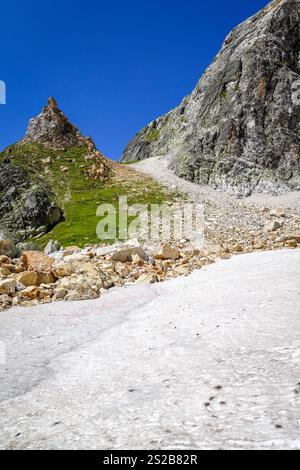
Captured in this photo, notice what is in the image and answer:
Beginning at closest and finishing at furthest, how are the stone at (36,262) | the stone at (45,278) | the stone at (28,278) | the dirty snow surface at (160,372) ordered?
the dirty snow surface at (160,372)
the stone at (28,278)
the stone at (45,278)
the stone at (36,262)

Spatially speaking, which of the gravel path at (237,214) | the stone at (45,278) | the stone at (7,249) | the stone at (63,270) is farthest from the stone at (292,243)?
the stone at (7,249)

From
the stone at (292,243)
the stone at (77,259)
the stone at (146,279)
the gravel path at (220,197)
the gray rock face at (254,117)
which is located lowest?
the stone at (146,279)

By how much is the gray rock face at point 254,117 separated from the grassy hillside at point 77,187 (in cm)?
1561

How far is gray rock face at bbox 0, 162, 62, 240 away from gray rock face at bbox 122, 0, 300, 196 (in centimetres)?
3258

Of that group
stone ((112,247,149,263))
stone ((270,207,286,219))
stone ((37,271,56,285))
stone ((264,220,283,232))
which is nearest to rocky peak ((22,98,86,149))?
stone ((270,207,286,219))

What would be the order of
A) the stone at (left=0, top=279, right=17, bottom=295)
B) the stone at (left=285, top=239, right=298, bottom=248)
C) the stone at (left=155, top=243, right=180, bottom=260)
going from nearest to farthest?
1. the stone at (left=0, top=279, right=17, bottom=295)
2. the stone at (left=155, top=243, right=180, bottom=260)
3. the stone at (left=285, top=239, right=298, bottom=248)

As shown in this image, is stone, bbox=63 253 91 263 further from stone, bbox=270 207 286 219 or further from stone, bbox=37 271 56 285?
stone, bbox=270 207 286 219

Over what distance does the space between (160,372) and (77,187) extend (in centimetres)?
6413

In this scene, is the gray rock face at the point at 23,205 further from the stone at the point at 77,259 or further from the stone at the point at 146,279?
the stone at the point at 146,279

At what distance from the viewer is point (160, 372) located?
8.45 m

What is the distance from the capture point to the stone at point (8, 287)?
17.5 meters

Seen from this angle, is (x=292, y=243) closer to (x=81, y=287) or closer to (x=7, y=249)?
(x=81, y=287)


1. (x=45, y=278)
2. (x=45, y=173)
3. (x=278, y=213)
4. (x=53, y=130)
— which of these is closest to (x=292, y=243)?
(x=45, y=278)

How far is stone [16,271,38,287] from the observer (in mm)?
18875
